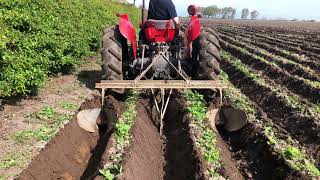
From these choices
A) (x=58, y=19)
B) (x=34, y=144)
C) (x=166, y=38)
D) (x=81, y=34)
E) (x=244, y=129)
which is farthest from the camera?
(x=81, y=34)

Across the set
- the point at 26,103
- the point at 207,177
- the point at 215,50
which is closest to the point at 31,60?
the point at 26,103

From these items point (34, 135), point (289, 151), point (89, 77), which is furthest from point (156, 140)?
point (89, 77)

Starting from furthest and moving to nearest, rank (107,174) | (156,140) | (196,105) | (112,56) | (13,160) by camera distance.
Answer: (112,56)
(196,105)
(156,140)
(13,160)
(107,174)

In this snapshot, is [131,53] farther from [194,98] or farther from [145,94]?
[194,98]

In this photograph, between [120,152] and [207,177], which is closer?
[207,177]

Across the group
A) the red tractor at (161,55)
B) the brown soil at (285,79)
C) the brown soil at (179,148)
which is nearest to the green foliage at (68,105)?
the red tractor at (161,55)

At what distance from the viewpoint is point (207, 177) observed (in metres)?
4.78

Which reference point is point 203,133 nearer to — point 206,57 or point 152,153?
point 152,153

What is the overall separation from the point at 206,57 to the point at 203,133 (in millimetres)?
1670

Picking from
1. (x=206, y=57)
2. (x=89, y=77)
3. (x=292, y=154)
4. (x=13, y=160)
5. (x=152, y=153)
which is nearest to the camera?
(x=13, y=160)

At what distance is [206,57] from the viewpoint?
7.38 metres

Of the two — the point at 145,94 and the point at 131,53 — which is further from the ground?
the point at 131,53

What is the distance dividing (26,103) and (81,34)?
3.70m

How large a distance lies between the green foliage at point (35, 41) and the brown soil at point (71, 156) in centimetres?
109
